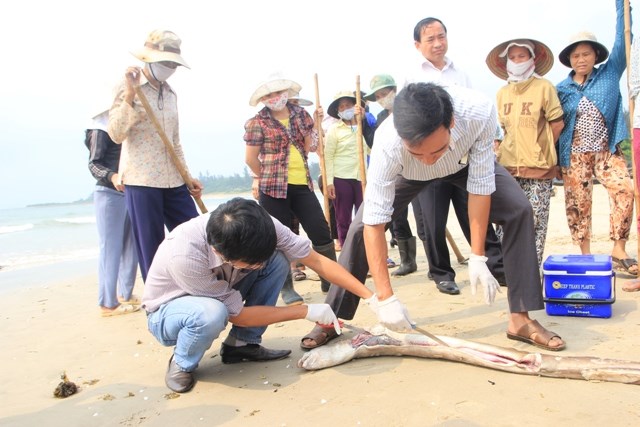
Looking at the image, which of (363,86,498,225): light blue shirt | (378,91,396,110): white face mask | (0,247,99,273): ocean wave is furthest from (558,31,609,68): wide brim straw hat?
(0,247,99,273): ocean wave

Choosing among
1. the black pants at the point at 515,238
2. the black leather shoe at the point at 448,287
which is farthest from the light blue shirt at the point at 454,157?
the black leather shoe at the point at 448,287

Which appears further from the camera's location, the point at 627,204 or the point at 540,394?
the point at 627,204

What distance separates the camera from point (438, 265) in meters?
4.32

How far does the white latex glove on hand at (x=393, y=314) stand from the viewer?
8.96 ft

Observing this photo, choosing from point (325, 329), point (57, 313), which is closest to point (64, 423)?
point (325, 329)

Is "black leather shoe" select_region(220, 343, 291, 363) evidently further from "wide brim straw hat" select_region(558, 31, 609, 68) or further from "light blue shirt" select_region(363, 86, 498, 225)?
"wide brim straw hat" select_region(558, 31, 609, 68)

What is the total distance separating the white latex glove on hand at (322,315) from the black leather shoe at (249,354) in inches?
15.9

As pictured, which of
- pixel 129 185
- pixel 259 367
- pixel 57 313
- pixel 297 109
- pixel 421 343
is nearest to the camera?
pixel 421 343

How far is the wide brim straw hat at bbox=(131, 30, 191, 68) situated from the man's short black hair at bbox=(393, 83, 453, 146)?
2112mm

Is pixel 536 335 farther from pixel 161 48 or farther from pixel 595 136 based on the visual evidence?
pixel 161 48

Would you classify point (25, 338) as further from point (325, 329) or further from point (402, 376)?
point (402, 376)

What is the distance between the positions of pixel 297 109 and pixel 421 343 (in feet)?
8.49

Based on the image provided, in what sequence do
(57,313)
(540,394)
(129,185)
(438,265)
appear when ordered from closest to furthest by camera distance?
(540,394) < (129,185) < (438,265) < (57,313)

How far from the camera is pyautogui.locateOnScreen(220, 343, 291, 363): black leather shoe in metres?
3.07
